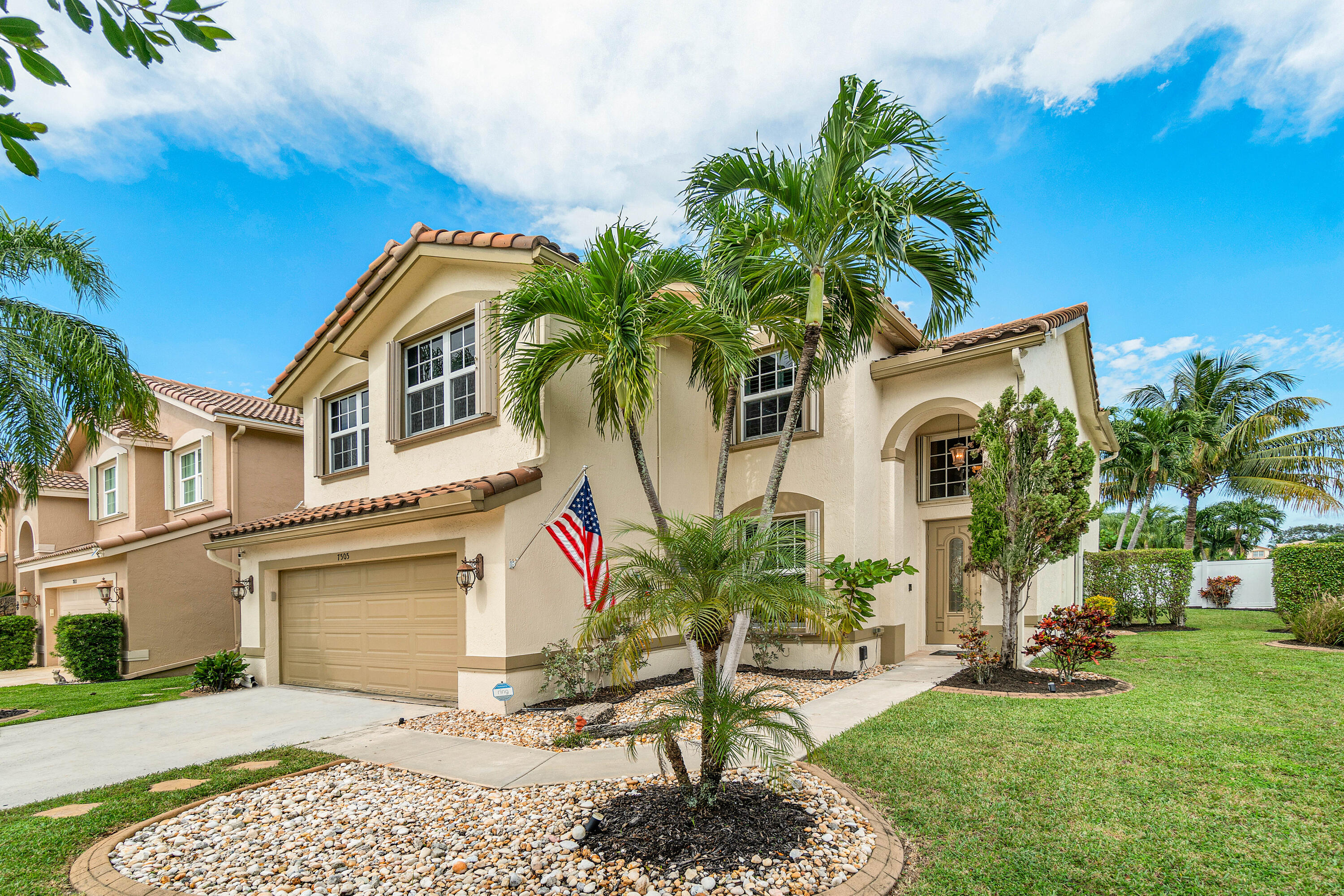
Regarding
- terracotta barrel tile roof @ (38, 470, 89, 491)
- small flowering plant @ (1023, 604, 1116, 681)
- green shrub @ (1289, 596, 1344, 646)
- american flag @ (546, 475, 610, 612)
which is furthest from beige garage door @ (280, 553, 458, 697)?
green shrub @ (1289, 596, 1344, 646)

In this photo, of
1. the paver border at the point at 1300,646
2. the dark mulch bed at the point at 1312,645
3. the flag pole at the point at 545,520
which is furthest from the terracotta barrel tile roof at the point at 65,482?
the dark mulch bed at the point at 1312,645

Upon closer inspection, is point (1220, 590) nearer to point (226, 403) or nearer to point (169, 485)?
point (226, 403)

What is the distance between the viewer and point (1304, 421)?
2427 centimetres

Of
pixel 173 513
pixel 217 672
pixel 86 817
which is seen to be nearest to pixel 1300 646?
pixel 86 817

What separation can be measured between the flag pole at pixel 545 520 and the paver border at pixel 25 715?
8085mm

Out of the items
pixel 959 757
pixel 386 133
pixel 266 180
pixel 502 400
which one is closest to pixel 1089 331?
pixel 959 757

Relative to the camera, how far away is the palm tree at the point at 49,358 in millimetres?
10078

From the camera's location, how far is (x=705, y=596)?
4.79m

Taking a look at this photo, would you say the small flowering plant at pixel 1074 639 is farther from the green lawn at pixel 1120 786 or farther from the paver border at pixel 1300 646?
the paver border at pixel 1300 646

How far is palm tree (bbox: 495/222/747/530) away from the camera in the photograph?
7.04 m

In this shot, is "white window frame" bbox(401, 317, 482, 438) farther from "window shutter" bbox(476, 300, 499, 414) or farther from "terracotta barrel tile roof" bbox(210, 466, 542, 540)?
"terracotta barrel tile roof" bbox(210, 466, 542, 540)

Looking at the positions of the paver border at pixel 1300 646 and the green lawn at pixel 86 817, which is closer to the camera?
the green lawn at pixel 86 817

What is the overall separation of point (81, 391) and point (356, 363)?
13.2ft

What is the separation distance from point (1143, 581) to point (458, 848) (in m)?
17.9
